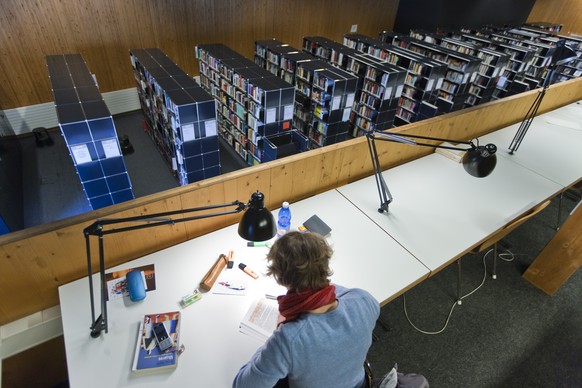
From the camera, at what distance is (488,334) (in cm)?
255

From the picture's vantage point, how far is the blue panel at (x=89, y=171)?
11.2 feet

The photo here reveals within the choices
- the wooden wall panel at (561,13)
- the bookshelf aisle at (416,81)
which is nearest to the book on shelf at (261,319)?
the bookshelf aisle at (416,81)

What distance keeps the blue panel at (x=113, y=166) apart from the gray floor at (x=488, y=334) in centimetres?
309

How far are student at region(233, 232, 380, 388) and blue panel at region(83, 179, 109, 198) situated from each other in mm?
3158

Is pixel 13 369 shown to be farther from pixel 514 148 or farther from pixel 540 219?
pixel 540 219

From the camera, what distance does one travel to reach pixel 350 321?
46.3 inches

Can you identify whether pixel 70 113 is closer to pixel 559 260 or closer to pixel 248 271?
pixel 248 271

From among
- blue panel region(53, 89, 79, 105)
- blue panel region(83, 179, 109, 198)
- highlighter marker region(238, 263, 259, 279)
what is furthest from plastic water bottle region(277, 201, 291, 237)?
blue panel region(53, 89, 79, 105)

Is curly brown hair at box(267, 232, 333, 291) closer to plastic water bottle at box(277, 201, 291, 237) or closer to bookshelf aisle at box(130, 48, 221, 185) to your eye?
plastic water bottle at box(277, 201, 291, 237)

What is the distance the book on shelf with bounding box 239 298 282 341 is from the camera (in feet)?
5.11

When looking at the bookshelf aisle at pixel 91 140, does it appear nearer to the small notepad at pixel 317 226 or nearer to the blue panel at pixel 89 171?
the blue panel at pixel 89 171

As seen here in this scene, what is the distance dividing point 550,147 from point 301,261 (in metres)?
3.61

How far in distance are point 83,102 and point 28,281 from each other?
2.68m

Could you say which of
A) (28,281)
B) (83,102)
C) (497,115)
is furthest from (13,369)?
(497,115)
